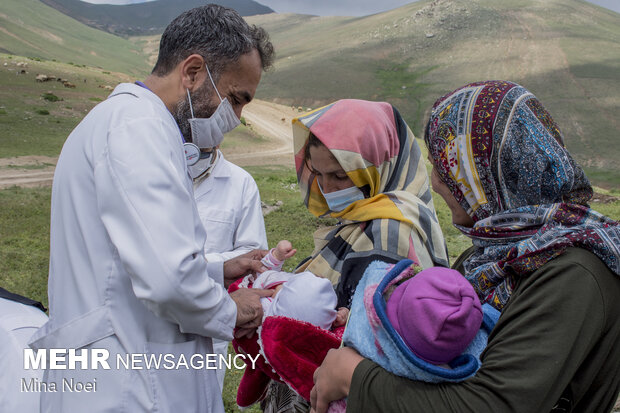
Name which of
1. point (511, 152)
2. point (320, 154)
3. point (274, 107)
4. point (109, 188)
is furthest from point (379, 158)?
point (274, 107)

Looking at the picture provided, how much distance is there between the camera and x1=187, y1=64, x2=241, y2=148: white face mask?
8.45ft

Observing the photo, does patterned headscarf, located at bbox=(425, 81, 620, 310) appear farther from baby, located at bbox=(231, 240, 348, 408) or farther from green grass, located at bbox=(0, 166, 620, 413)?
green grass, located at bbox=(0, 166, 620, 413)

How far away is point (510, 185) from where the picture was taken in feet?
6.14

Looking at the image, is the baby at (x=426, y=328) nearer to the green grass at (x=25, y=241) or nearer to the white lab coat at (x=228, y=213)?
the white lab coat at (x=228, y=213)

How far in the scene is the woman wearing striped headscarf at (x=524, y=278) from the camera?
4.74 feet

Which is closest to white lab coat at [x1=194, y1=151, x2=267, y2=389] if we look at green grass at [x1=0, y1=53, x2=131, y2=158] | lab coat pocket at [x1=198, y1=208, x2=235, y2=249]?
lab coat pocket at [x1=198, y1=208, x2=235, y2=249]

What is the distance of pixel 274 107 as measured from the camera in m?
42.5

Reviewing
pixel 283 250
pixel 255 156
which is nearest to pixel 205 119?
pixel 283 250

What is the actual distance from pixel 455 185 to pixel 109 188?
1.33m

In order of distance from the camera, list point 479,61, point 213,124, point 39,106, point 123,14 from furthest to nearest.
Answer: point 123,14 < point 479,61 < point 39,106 < point 213,124

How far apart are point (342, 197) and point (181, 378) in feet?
3.80

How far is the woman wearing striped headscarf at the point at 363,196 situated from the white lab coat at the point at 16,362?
111cm

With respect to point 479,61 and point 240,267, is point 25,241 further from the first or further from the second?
point 479,61

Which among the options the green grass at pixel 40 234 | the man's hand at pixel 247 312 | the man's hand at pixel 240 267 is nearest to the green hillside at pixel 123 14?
the green grass at pixel 40 234
